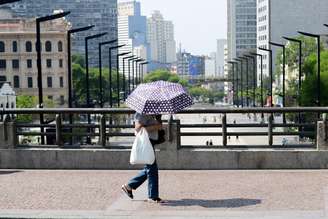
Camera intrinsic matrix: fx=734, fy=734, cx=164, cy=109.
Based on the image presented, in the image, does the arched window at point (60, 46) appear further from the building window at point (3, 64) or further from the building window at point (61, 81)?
the building window at point (3, 64)

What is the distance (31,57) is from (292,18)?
88.9 metres

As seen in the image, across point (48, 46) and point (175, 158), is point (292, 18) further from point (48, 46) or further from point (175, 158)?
point (175, 158)

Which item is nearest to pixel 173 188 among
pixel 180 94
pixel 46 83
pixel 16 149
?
pixel 180 94

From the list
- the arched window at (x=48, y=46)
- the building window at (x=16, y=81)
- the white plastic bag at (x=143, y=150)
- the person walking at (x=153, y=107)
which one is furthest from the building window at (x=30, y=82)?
the white plastic bag at (x=143, y=150)

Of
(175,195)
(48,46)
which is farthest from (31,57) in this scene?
(175,195)

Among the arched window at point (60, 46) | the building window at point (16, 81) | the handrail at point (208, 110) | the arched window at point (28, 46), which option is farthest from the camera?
the building window at point (16, 81)

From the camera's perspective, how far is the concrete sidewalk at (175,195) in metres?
11.4

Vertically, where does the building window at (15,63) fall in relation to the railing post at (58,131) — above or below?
Answer: below

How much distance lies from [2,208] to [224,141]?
5863mm

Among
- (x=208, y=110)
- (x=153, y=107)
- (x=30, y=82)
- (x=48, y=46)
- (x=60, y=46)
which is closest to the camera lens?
(x=153, y=107)

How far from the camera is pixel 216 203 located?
12.2 m

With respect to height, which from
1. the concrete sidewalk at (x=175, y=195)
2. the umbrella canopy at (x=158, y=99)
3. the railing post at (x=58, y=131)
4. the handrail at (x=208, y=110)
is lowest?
the concrete sidewalk at (x=175, y=195)

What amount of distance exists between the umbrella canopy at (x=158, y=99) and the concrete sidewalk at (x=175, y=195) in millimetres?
1591

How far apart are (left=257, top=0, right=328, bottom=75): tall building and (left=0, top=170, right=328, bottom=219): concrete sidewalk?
170219 millimetres
